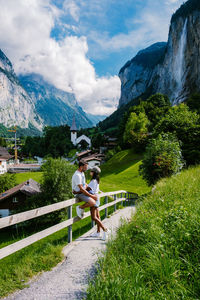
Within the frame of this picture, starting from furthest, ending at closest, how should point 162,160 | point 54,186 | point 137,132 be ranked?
point 137,132 < point 54,186 < point 162,160

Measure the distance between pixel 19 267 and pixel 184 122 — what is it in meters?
20.5

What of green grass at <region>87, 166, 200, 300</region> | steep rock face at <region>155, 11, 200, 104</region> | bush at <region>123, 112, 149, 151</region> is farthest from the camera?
steep rock face at <region>155, 11, 200, 104</region>

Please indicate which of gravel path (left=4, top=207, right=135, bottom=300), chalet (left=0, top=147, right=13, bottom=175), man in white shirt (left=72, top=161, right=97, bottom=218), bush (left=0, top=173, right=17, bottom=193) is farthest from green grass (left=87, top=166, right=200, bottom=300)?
chalet (left=0, top=147, right=13, bottom=175)

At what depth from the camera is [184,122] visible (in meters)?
20.5

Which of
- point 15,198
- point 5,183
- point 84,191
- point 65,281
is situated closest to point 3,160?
point 5,183

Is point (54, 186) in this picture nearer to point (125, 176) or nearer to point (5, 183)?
point (5, 183)

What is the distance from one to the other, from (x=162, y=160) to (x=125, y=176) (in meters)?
19.7

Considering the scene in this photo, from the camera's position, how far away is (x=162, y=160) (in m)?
14.3

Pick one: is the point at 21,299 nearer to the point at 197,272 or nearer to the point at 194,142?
the point at 197,272

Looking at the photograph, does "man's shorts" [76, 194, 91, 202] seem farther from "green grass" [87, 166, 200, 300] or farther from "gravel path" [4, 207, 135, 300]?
"green grass" [87, 166, 200, 300]

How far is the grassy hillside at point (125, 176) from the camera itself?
28339 millimetres

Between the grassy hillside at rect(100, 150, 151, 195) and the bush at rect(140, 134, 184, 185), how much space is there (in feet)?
28.3

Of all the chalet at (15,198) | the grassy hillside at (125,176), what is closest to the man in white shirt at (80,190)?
the grassy hillside at (125,176)

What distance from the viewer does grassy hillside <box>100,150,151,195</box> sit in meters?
28.3
